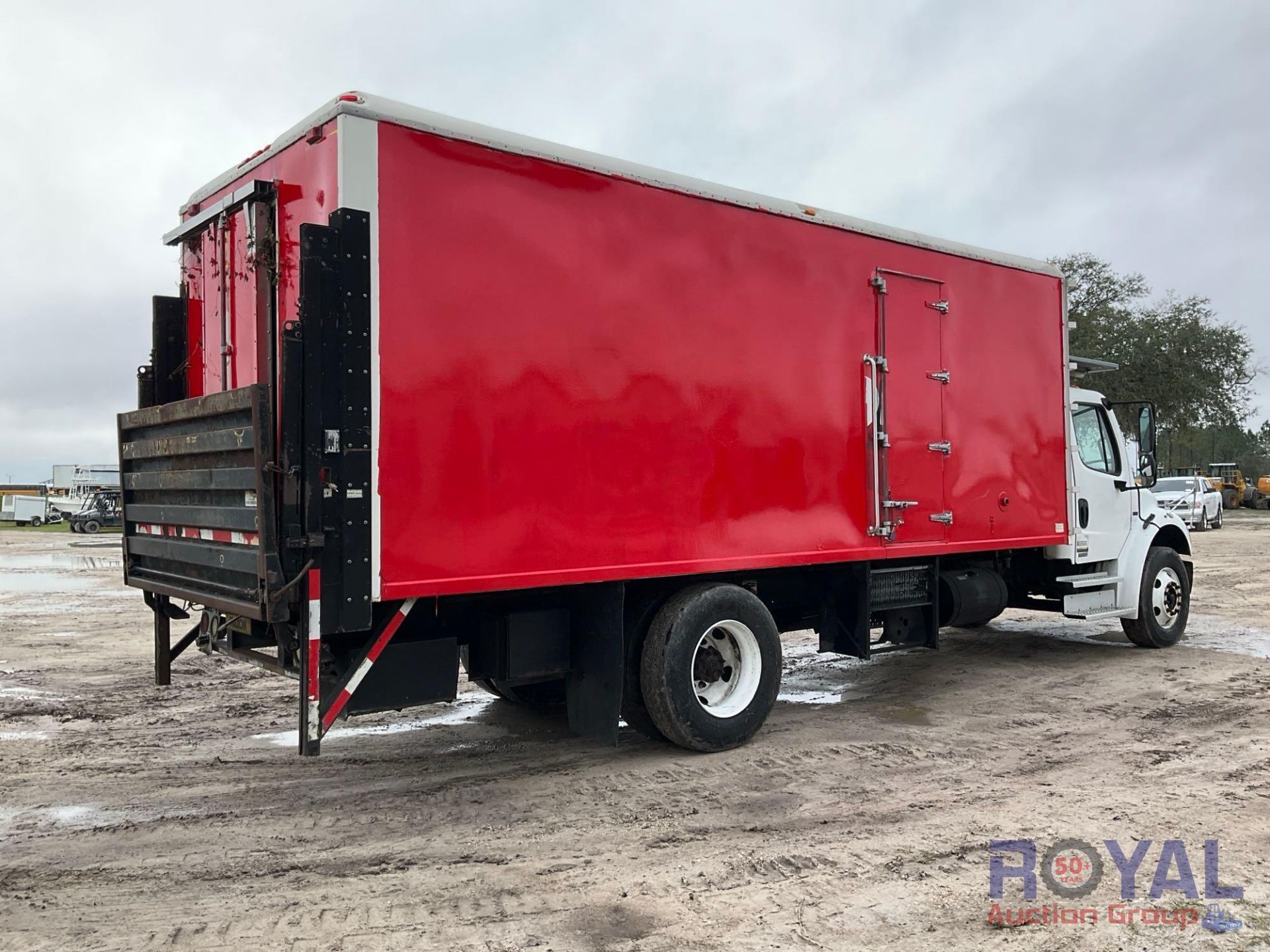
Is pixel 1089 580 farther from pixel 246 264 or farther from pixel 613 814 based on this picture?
pixel 246 264

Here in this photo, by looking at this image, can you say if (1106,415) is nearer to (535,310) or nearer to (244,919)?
(535,310)

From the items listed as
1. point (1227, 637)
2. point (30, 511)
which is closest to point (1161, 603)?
point (1227, 637)

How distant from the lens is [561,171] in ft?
18.1

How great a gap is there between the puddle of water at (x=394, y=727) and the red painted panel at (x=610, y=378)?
230 cm

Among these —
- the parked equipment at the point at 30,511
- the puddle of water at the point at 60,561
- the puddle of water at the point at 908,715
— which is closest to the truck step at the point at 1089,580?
the puddle of water at the point at 908,715

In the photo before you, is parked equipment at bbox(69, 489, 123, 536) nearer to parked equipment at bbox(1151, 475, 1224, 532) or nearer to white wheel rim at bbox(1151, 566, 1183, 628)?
white wheel rim at bbox(1151, 566, 1183, 628)

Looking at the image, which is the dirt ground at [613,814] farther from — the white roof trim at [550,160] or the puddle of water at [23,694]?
the white roof trim at [550,160]

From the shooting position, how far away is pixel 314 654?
4645 millimetres

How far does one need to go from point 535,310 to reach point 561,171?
2.71 feet

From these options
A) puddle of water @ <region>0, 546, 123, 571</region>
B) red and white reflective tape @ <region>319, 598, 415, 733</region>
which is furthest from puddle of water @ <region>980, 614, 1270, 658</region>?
puddle of water @ <region>0, 546, 123, 571</region>

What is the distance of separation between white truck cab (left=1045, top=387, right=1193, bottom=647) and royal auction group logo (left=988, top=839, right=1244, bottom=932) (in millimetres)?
4767

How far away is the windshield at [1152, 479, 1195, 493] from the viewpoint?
105 feet

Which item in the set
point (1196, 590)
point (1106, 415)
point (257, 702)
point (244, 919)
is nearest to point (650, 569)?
point (244, 919)

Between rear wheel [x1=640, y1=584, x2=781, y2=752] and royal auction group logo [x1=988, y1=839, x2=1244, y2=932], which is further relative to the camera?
rear wheel [x1=640, y1=584, x2=781, y2=752]
